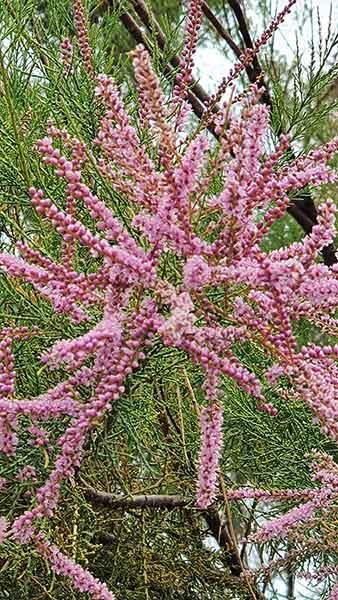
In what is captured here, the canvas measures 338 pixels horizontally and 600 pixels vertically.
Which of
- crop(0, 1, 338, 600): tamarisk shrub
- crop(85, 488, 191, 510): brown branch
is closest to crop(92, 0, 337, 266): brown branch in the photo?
crop(85, 488, 191, 510): brown branch

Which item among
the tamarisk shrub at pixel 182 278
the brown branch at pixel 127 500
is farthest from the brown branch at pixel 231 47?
the tamarisk shrub at pixel 182 278

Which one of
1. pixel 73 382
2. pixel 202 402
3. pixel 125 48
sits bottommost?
pixel 202 402

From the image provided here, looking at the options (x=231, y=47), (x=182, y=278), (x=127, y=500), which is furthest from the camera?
(x=231, y=47)

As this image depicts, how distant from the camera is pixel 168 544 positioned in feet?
3.19

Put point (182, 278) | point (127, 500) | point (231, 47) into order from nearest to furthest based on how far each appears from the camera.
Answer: point (182, 278)
point (127, 500)
point (231, 47)

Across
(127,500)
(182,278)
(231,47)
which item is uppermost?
(231,47)

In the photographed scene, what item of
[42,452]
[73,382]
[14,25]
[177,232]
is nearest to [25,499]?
[42,452]

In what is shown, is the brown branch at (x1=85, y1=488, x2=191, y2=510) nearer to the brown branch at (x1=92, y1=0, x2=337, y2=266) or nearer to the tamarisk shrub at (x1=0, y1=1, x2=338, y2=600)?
the tamarisk shrub at (x1=0, y1=1, x2=338, y2=600)

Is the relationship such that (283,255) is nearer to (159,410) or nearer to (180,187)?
(180,187)

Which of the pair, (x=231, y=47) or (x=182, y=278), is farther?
(x=231, y=47)

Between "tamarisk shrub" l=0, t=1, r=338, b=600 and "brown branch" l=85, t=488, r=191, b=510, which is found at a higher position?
"tamarisk shrub" l=0, t=1, r=338, b=600

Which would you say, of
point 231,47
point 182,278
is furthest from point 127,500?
point 231,47

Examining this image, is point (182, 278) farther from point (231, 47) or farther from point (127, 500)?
point (231, 47)

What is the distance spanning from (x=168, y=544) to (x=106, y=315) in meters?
0.51
